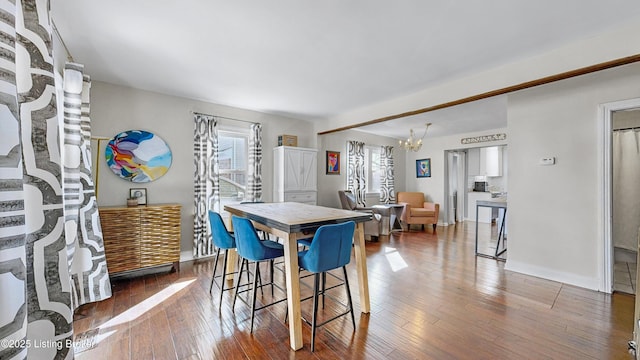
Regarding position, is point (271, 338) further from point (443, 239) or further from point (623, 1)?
point (443, 239)

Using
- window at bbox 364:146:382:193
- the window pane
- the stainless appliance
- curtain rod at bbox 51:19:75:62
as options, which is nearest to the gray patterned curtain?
curtain rod at bbox 51:19:75:62

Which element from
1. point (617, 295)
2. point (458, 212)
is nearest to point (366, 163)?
point (458, 212)

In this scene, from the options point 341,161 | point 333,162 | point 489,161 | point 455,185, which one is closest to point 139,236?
point 333,162

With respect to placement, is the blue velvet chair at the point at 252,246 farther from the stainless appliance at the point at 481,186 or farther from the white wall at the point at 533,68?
the stainless appliance at the point at 481,186

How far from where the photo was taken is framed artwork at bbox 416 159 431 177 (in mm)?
7220

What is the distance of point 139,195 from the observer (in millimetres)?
3502

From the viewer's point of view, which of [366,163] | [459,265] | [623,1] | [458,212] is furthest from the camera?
[458,212]

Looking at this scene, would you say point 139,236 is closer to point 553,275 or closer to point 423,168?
point 553,275

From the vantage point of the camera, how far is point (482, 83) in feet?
9.80

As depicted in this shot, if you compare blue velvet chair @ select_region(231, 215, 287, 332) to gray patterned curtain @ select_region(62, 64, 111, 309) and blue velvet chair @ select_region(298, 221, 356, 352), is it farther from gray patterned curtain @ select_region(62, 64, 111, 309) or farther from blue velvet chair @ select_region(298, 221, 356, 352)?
gray patterned curtain @ select_region(62, 64, 111, 309)

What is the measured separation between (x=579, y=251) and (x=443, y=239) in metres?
2.46

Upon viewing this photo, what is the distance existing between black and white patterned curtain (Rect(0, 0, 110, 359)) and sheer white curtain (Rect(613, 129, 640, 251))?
19.5 ft

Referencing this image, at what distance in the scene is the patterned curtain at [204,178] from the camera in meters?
3.99

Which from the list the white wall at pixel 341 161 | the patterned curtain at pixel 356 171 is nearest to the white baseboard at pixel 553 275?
the patterned curtain at pixel 356 171
